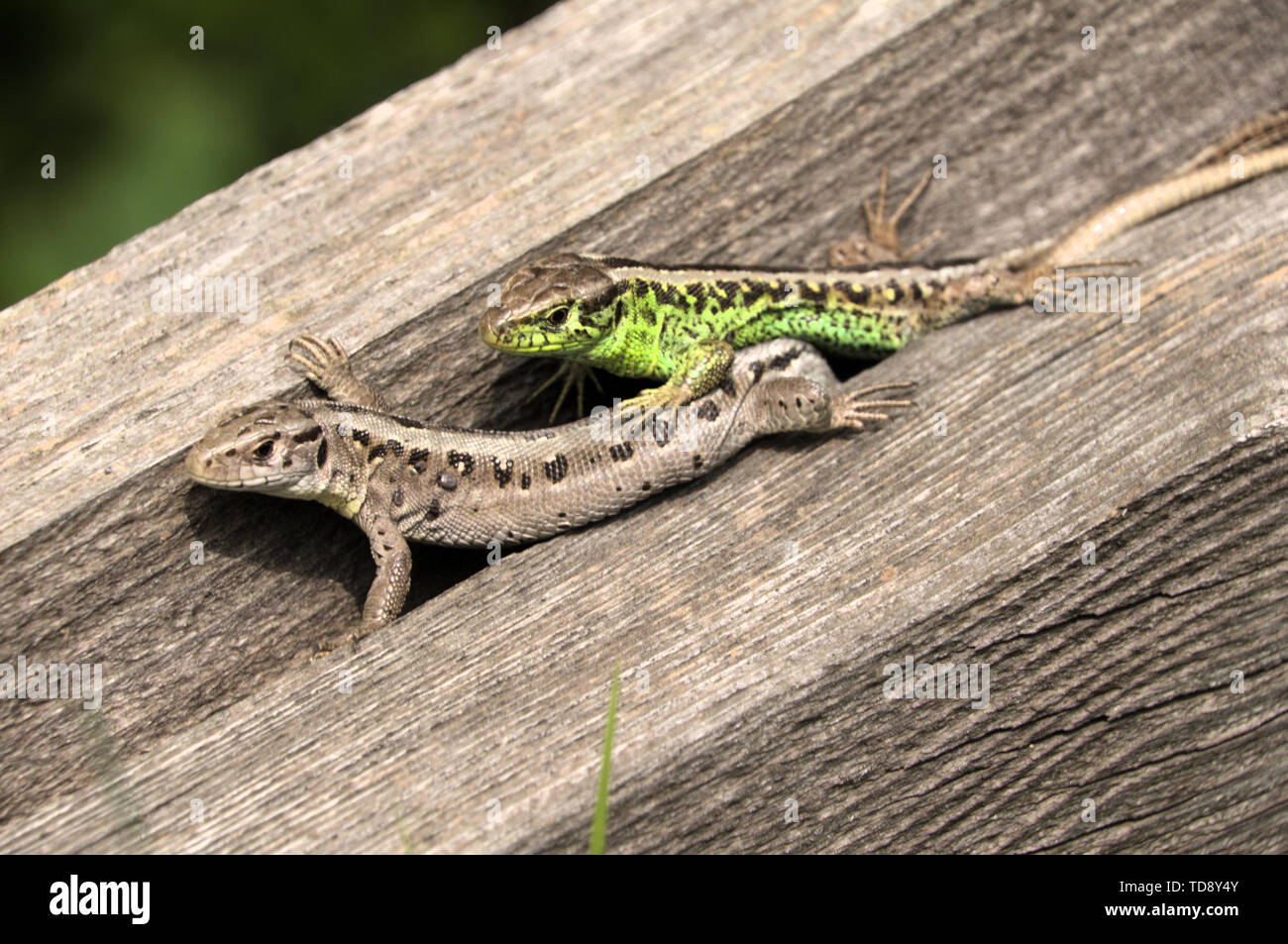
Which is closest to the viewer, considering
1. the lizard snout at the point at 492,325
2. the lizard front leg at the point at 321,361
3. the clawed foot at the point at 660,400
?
the lizard front leg at the point at 321,361

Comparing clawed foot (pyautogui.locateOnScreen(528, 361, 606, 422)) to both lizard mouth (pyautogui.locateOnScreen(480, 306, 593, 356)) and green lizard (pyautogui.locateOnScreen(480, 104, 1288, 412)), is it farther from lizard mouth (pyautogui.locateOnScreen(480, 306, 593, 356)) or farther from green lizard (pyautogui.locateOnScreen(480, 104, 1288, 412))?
lizard mouth (pyautogui.locateOnScreen(480, 306, 593, 356))

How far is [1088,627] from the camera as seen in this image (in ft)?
7.35

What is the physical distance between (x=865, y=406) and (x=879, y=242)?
0.89 m

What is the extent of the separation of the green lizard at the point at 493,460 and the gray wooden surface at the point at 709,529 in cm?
11

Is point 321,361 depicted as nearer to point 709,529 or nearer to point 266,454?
point 266,454

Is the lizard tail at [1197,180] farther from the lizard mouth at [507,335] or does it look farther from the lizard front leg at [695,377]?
the lizard mouth at [507,335]

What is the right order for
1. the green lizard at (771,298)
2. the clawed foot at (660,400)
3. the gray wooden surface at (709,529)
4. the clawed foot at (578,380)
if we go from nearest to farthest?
the gray wooden surface at (709,529)
the green lizard at (771,298)
the clawed foot at (660,400)
the clawed foot at (578,380)

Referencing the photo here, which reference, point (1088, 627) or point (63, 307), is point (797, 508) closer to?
point (1088, 627)

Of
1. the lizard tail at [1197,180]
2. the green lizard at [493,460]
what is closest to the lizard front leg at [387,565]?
the green lizard at [493,460]

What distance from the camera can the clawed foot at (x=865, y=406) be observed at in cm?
283

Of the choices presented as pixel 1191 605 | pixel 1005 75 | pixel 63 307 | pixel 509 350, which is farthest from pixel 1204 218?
pixel 63 307

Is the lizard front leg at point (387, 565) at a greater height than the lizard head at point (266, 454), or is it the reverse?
the lizard head at point (266, 454)

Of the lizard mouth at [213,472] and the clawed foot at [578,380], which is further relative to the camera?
the clawed foot at [578,380]

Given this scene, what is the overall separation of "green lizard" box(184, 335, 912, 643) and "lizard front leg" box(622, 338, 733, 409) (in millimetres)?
78
